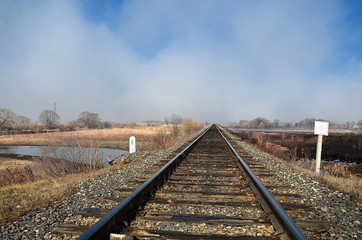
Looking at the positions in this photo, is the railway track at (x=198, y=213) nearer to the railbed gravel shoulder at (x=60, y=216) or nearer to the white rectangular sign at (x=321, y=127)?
the railbed gravel shoulder at (x=60, y=216)

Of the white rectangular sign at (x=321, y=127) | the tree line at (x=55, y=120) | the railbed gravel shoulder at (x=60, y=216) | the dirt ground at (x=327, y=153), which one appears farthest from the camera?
the tree line at (x=55, y=120)

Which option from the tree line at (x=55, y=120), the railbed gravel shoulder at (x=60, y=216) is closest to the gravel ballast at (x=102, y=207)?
the railbed gravel shoulder at (x=60, y=216)

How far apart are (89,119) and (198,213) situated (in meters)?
70.9

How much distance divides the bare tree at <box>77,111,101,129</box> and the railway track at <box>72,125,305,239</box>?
67.7 meters

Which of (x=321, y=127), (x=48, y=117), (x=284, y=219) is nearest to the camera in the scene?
(x=284, y=219)

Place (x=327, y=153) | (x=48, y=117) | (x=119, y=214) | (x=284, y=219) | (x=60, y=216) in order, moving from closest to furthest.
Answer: (x=284, y=219)
(x=119, y=214)
(x=60, y=216)
(x=327, y=153)
(x=48, y=117)

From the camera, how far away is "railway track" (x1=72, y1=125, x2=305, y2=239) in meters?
2.27

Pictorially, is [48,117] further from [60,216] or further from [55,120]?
[60,216]

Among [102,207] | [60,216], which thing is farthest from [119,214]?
[60,216]

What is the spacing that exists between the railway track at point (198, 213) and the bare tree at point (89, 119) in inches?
2664

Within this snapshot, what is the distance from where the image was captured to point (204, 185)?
414 cm

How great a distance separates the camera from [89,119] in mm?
67250

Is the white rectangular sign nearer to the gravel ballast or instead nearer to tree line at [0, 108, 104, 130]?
the gravel ballast

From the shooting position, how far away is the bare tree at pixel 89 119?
217ft
